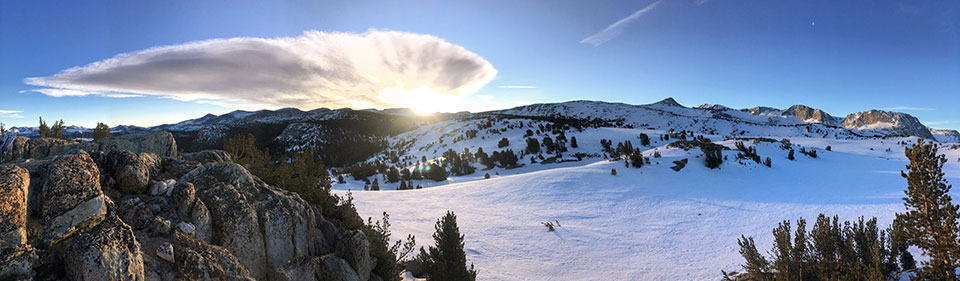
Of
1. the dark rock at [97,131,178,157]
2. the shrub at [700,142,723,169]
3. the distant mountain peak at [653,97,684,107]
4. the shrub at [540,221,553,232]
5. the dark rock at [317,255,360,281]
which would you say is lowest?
the shrub at [540,221,553,232]

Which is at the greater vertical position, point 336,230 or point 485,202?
point 336,230

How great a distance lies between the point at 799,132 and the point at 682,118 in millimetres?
23869

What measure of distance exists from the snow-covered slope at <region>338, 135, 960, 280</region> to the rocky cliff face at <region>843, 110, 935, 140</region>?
6572 inches

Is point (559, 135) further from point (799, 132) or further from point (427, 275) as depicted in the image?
point (799, 132)

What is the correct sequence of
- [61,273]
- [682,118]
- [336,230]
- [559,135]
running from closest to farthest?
[61,273]
[336,230]
[559,135]
[682,118]

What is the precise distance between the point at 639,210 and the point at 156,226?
12.8 metres

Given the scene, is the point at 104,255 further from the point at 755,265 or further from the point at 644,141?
the point at 644,141

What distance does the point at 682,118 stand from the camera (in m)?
82.6

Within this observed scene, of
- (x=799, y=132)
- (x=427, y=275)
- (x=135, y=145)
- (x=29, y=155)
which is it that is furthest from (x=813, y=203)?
(x=799, y=132)

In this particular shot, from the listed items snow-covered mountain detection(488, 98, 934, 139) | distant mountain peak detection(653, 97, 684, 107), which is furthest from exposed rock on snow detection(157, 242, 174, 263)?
distant mountain peak detection(653, 97, 684, 107)

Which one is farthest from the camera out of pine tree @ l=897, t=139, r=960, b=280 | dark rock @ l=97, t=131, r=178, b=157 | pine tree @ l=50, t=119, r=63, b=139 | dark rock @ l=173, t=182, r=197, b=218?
pine tree @ l=50, t=119, r=63, b=139

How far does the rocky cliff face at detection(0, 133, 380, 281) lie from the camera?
9.22 feet

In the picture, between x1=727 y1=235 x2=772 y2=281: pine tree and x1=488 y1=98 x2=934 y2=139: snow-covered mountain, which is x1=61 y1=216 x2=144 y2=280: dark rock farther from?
x1=488 y1=98 x2=934 y2=139: snow-covered mountain

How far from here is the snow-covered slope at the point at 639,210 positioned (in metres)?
8.13
